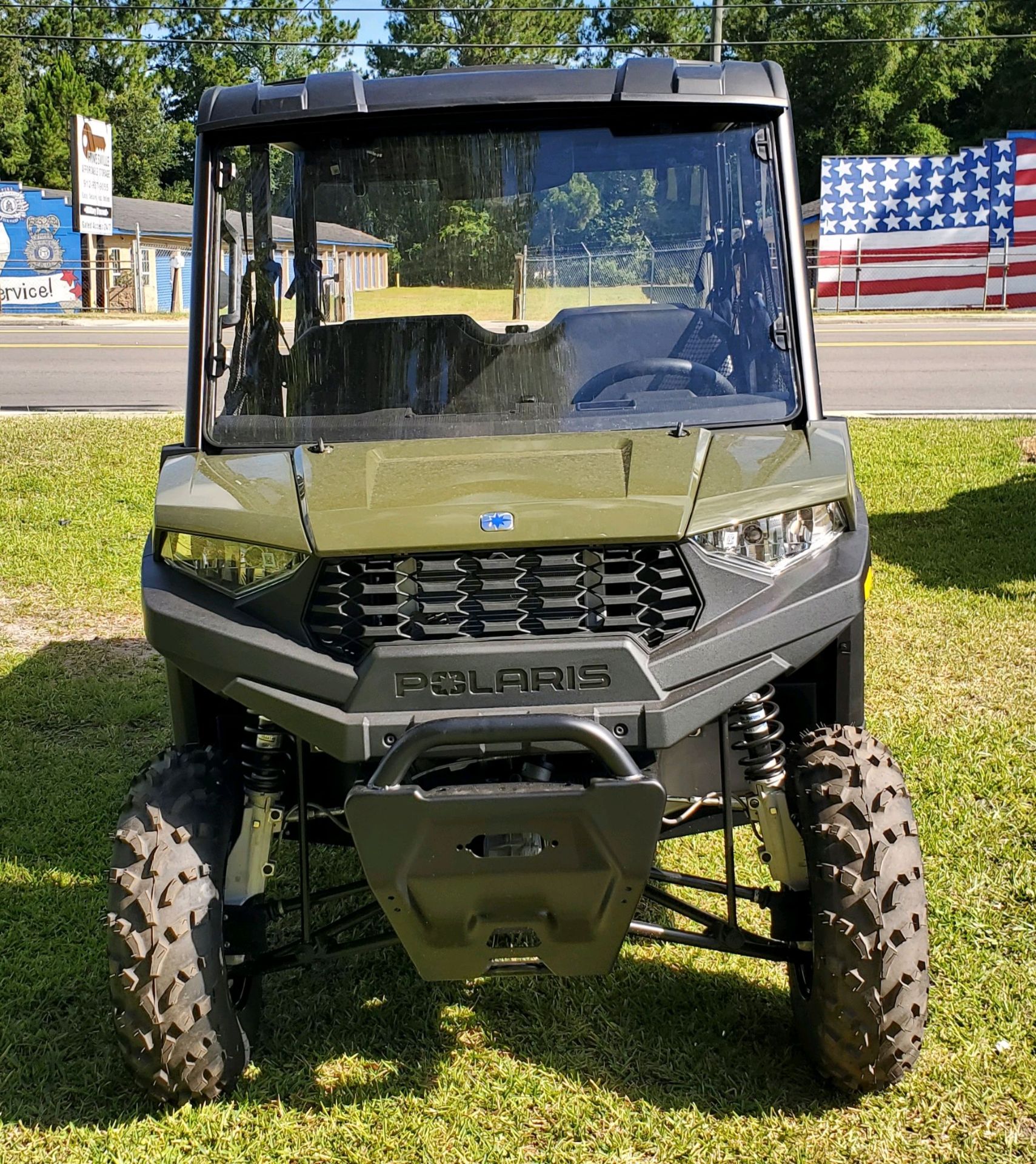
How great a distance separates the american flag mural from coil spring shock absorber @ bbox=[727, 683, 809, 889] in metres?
30.6

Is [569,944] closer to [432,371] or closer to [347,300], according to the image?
[432,371]

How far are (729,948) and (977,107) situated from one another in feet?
201

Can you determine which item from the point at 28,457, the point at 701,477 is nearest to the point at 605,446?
the point at 701,477

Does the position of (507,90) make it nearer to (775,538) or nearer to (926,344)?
(775,538)

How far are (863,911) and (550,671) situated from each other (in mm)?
893

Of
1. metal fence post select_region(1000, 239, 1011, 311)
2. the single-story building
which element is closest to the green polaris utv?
metal fence post select_region(1000, 239, 1011, 311)

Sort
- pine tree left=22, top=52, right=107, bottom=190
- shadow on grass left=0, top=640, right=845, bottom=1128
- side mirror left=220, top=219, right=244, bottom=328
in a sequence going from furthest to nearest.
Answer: pine tree left=22, top=52, right=107, bottom=190
side mirror left=220, top=219, right=244, bottom=328
shadow on grass left=0, top=640, right=845, bottom=1128

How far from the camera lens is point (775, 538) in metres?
2.89

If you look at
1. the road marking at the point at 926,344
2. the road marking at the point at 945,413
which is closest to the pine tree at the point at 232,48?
the road marking at the point at 926,344

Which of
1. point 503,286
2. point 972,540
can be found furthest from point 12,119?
point 503,286

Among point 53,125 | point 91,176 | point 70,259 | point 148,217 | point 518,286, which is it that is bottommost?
point 518,286

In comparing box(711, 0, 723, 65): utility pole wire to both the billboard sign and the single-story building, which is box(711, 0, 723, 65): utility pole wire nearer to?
the billboard sign

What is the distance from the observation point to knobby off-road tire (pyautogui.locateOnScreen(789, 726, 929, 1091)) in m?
2.85

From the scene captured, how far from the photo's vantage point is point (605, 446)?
3.08m
